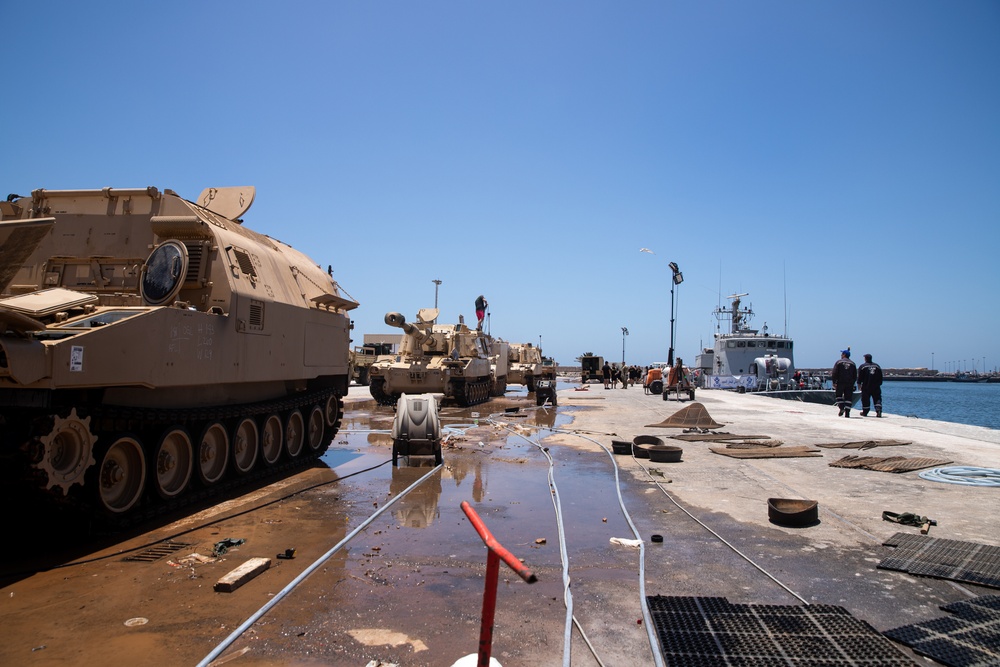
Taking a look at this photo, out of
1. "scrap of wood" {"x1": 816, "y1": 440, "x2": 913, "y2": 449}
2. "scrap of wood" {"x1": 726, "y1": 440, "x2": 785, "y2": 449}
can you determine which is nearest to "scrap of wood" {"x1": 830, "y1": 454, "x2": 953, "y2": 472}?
"scrap of wood" {"x1": 816, "y1": 440, "x2": 913, "y2": 449}

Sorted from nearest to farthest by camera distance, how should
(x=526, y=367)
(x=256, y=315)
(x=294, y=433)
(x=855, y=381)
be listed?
1. (x=256, y=315)
2. (x=294, y=433)
3. (x=855, y=381)
4. (x=526, y=367)

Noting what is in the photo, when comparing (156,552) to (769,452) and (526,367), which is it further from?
(526,367)

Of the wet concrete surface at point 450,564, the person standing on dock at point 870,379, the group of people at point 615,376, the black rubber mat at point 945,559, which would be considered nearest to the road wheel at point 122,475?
the wet concrete surface at point 450,564

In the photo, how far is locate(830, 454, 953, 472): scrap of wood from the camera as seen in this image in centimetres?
1077

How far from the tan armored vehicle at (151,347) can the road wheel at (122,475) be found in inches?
0.6

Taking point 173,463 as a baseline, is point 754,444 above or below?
below

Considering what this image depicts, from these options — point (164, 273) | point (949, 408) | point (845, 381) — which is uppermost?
point (164, 273)

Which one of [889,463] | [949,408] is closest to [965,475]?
[889,463]

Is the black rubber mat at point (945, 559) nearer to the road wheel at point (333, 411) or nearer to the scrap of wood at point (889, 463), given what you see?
the scrap of wood at point (889, 463)

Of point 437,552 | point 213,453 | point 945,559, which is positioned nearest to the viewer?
point 945,559

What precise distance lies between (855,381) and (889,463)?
10445 millimetres

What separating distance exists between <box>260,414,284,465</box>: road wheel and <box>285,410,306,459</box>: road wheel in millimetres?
297

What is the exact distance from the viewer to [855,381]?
20.7 m

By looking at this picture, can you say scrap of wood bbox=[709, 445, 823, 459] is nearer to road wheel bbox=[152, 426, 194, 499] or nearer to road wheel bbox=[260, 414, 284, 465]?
road wheel bbox=[260, 414, 284, 465]
